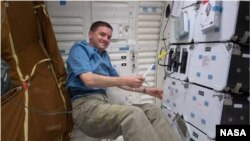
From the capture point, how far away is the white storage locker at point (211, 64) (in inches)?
67.0

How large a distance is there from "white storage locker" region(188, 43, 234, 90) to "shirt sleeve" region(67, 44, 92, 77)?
34.7 inches

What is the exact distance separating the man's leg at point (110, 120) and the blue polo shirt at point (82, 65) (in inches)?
3.3

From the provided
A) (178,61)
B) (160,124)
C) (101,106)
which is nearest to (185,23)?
(178,61)

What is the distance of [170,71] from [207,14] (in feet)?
2.62

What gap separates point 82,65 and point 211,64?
3.19 feet

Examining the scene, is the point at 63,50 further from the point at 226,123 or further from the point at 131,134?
the point at 226,123

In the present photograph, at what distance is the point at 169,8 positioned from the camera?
2.62 m

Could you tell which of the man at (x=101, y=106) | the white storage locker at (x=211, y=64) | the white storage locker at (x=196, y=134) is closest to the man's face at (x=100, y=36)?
the man at (x=101, y=106)

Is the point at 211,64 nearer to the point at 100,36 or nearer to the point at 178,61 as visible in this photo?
the point at 178,61

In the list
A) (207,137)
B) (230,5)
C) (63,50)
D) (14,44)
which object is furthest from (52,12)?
(207,137)

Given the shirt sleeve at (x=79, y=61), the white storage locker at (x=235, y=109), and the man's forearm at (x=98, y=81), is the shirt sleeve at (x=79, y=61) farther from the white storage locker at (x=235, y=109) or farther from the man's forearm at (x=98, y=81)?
the white storage locker at (x=235, y=109)

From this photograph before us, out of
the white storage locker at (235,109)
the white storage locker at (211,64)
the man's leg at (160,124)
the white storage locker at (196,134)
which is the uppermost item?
the white storage locker at (211,64)

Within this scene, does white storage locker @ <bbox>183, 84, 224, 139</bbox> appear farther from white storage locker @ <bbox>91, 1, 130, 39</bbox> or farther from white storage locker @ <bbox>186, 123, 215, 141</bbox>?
white storage locker @ <bbox>91, 1, 130, 39</bbox>

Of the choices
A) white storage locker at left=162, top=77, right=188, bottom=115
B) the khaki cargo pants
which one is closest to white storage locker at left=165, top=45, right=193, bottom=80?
white storage locker at left=162, top=77, right=188, bottom=115
